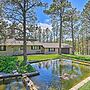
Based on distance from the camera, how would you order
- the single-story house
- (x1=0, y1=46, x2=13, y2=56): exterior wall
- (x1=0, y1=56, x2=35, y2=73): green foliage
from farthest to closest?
(x1=0, y1=46, x2=13, y2=56): exterior wall → the single-story house → (x1=0, y1=56, x2=35, y2=73): green foliage

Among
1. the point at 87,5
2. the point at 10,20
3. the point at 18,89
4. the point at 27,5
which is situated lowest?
the point at 18,89

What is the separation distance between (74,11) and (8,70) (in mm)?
35742

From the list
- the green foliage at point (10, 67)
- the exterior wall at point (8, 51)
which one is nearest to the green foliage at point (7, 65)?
the green foliage at point (10, 67)

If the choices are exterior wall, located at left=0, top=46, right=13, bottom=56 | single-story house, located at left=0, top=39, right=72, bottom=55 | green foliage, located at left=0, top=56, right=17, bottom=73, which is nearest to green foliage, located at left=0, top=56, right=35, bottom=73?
green foliage, located at left=0, top=56, right=17, bottom=73

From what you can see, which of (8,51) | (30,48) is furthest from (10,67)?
(30,48)

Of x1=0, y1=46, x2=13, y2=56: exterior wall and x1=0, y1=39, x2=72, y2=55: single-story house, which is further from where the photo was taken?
x1=0, y1=46, x2=13, y2=56: exterior wall

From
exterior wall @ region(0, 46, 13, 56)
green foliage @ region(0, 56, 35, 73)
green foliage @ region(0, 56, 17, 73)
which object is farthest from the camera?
exterior wall @ region(0, 46, 13, 56)

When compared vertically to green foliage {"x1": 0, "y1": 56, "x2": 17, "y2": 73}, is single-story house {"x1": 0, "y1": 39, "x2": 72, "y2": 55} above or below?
above

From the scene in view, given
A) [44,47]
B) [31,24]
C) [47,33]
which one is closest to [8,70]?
[31,24]

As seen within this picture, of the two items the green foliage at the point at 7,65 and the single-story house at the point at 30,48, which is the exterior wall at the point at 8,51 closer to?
the single-story house at the point at 30,48

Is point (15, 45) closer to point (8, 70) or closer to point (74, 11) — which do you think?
point (74, 11)

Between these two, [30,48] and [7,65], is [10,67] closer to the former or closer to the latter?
[7,65]

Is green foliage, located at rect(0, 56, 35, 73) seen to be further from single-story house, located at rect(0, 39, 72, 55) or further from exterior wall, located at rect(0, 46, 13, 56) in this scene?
exterior wall, located at rect(0, 46, 13, 56)

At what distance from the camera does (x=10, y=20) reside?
85.9 feet
